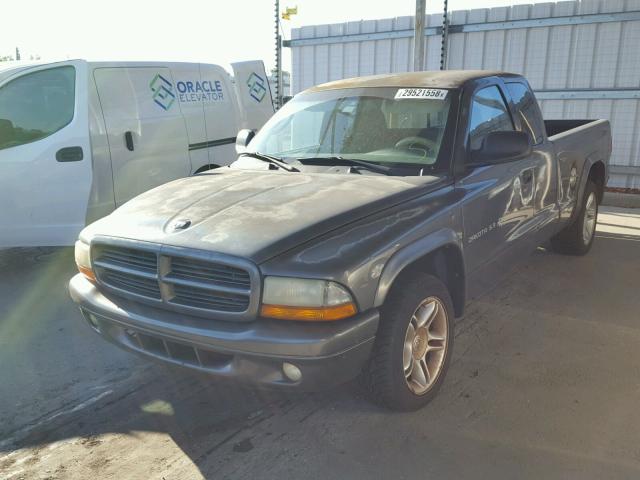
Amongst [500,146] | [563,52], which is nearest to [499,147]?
[500,146]

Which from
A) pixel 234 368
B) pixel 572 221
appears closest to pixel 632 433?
pixel 234 368

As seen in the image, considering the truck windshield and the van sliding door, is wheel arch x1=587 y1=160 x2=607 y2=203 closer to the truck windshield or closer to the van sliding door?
the truck windshield

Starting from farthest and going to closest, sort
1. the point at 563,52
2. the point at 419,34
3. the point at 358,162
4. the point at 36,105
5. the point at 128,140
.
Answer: the point at 563,52 → the point at 419,34 → the point at 128,140 → the point at 36,105 → the point at 358,162

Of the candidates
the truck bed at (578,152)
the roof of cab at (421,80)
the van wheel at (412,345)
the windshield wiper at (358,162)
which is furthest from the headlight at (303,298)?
the truck bed at (578,152)

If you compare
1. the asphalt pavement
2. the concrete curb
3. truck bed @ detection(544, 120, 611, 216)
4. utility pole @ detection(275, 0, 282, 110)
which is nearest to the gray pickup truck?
the asphalt pavement

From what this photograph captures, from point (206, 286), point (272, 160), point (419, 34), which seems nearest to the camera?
point (206, 286)

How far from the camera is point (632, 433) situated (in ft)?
9.29

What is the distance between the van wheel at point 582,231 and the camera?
220 inches

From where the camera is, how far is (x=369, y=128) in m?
3.65

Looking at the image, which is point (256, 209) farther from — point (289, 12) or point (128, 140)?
point (289, 12)

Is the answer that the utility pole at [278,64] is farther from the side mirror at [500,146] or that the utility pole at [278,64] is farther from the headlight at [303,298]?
the headlight at [303,298]

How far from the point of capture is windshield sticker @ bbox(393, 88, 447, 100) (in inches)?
142

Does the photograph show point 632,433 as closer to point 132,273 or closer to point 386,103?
point 386,103

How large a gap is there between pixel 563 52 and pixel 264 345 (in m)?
8.73
